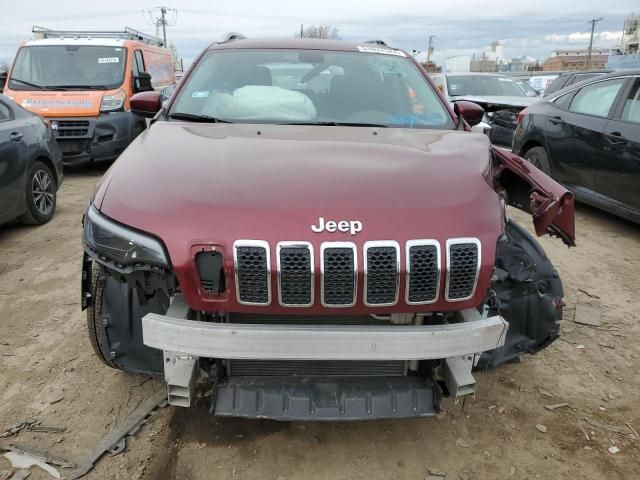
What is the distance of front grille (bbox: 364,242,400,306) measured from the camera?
1978 millimetres

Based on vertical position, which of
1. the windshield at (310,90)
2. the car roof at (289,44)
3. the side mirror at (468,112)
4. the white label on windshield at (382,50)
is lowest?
the side mirror at (468,112)

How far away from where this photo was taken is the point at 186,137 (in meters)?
2.69

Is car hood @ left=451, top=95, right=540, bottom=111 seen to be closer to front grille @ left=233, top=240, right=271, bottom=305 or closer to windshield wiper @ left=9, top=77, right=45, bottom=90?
windshield wiper @ left=9, top=77, right=45, bottom=90

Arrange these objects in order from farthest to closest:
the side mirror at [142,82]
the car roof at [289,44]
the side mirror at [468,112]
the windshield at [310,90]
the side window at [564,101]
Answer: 1. the side mirror at [142,82]
2. the side window at [564,101]
3. the car roof at [289,44]
4. the side mirror at [468,112]
5. the windshield at [310,90]

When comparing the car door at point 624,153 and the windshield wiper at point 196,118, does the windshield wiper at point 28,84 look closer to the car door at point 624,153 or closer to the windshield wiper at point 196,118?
the windshield wiper at point 196,118

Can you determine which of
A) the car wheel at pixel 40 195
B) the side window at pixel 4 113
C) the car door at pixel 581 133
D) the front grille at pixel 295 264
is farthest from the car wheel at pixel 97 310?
the car door at pixel 581 133

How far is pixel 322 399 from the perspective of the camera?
2209 millimetres

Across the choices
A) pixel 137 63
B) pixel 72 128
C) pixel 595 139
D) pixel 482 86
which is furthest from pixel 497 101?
pixel 72 128

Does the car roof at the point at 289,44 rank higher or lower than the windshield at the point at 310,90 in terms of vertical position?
higher

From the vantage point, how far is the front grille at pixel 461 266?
6.69 feet

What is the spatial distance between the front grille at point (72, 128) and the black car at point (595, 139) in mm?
6242

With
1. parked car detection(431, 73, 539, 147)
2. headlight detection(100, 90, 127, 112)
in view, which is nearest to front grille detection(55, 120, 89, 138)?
headlight detection(100, 90, 127, 112)

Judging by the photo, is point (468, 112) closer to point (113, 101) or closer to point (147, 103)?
point (147, 103)

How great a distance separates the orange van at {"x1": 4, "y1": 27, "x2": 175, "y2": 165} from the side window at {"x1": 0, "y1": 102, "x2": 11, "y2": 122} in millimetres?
2416
